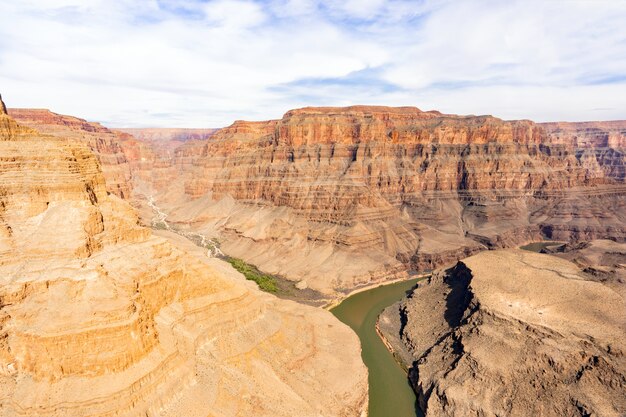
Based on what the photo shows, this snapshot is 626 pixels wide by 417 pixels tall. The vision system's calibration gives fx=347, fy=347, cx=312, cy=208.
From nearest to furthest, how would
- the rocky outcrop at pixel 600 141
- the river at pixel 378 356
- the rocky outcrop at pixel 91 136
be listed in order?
the river at pixel 378 356
the rocky outcrop at pixel 91 136
the rocky outcrop at pixel 600 141

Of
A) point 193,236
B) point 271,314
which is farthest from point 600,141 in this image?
point 271,314

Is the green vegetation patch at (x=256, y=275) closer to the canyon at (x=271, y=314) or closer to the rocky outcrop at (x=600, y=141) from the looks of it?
the canyon at (x=271, y=314)

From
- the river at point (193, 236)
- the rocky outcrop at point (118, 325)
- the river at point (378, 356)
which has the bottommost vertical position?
the river at point (378, 356)

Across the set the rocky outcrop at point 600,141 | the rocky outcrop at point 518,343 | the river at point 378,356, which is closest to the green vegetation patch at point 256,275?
the river at point 378,356

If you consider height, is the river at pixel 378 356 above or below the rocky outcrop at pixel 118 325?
below

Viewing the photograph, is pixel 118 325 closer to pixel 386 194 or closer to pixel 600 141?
pixel 386 194

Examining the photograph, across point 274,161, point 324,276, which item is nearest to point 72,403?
point 324,276

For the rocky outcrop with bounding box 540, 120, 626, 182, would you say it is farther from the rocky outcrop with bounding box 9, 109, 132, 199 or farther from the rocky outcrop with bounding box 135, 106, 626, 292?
the rocky outcrop with bounding box 9, 109, 132, 199

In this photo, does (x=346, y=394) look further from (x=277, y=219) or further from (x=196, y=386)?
(x=277, y=219)
